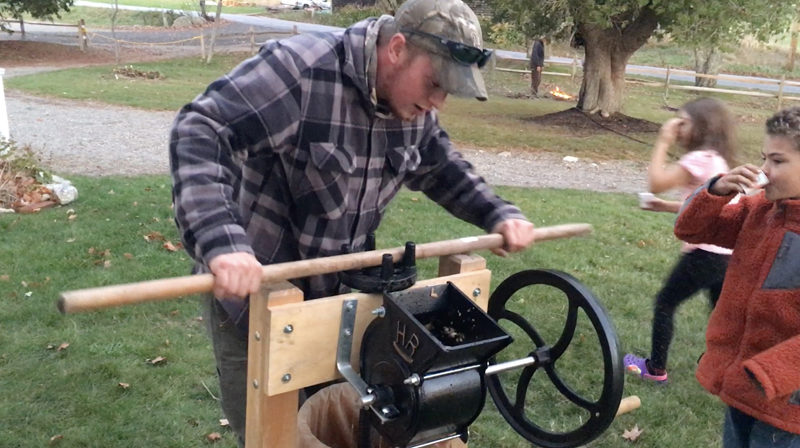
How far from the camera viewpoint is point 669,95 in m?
22.1

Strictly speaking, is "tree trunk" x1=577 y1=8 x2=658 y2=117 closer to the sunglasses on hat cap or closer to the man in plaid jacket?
the man in plaid jacket

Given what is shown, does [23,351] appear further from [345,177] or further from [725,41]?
[725,41]

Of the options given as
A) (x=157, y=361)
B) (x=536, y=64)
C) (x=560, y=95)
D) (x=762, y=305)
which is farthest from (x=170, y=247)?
(x=560, y=95)

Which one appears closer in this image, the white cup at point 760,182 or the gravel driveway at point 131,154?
the white cup at point 760,182

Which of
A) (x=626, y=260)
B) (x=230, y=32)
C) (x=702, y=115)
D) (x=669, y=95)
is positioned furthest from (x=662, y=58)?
(x=702, y=115)

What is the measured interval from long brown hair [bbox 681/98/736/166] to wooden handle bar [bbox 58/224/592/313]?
1687 millimetres

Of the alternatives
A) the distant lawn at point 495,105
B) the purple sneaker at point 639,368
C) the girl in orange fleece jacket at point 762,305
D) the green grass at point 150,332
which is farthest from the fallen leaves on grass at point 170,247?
the distant lawn at point 495,105

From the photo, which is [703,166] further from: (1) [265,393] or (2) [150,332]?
(2) [150,332]

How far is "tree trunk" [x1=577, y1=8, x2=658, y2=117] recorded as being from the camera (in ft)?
47.8

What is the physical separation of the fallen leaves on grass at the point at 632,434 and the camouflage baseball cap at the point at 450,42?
2.29m

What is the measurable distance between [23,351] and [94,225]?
2.12 metres

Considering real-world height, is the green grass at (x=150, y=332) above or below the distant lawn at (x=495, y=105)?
below

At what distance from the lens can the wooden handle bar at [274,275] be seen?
61.0 inches

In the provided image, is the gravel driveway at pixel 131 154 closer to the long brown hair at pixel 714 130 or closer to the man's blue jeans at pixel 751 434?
the long brown hair at pixel 714 130
